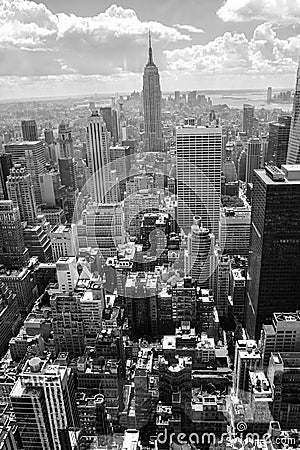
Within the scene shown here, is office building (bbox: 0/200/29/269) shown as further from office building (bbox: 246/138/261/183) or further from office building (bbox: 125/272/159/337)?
office building (bbox: 246/138/261/183)

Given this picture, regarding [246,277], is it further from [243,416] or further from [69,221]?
[69,221]

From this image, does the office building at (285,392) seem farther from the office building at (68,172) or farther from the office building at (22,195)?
the office building at (68,172)

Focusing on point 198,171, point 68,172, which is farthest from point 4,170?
point 198,171

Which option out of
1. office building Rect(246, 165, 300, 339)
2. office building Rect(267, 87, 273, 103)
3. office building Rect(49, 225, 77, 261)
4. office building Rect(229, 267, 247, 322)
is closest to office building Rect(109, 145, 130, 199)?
office building Rect(49, 225, 77, 261)

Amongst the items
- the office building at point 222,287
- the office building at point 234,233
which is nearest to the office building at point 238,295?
the office building at point 222,287

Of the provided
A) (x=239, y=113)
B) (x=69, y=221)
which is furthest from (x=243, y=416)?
(x=239, y=113)

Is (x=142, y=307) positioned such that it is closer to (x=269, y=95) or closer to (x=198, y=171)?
(x=198, y=171)
